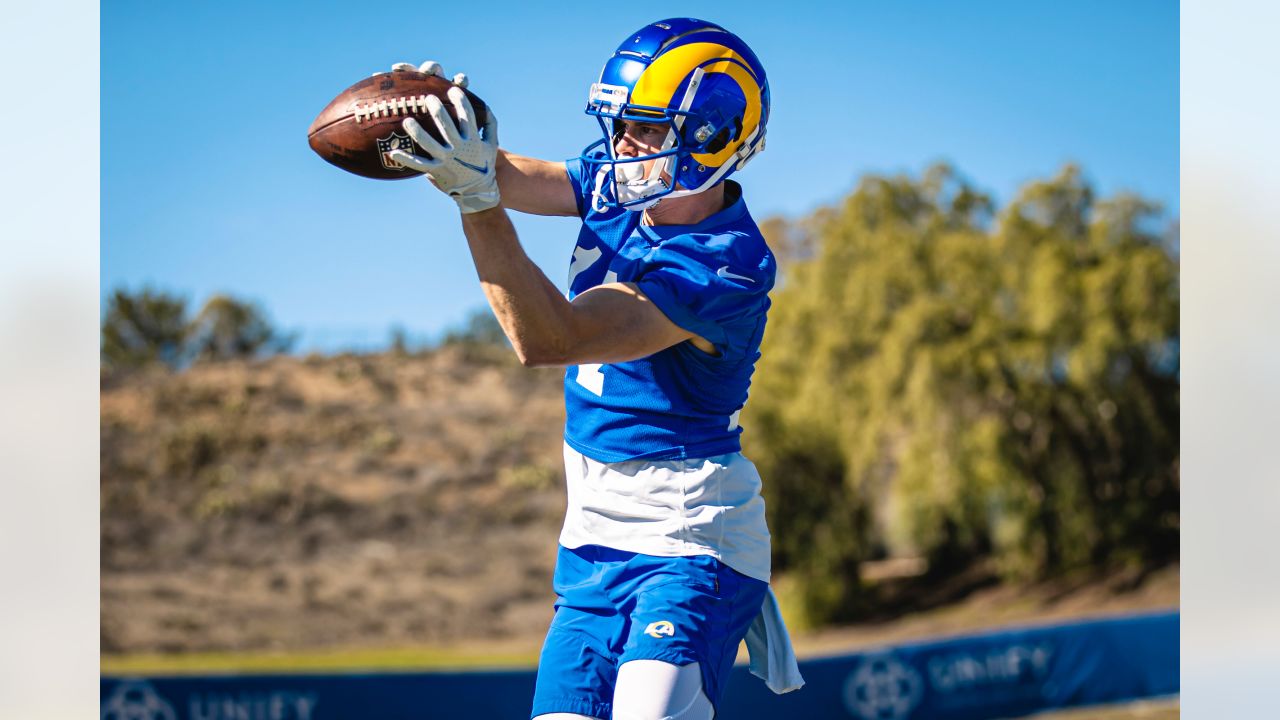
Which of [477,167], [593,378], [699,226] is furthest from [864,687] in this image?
[477,167]

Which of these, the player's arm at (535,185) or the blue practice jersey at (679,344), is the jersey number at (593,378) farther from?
the player's arm at (535,185)

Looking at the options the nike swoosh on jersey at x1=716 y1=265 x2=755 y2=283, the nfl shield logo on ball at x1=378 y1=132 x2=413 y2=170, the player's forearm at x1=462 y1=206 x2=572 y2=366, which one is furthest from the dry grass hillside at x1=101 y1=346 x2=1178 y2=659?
the player's forearm at x1=462 y1=206 x2=572 y2=366

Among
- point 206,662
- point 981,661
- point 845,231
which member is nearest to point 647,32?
point 981,661

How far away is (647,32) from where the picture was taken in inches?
120

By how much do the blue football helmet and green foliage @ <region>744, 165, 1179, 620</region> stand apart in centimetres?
1277

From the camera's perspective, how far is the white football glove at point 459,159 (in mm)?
2404

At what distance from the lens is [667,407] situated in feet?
9.72

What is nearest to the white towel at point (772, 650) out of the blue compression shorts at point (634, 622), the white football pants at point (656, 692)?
the blue compression shorts at point (634, 622)

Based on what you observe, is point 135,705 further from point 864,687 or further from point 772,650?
point 772,650

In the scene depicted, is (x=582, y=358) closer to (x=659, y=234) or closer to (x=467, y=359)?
(x=659, y=234)

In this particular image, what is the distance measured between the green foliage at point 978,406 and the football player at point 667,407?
12.6m

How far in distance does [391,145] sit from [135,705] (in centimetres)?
747

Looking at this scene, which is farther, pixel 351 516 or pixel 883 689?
pixel 351 516

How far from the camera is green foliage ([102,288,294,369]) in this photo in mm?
20984
